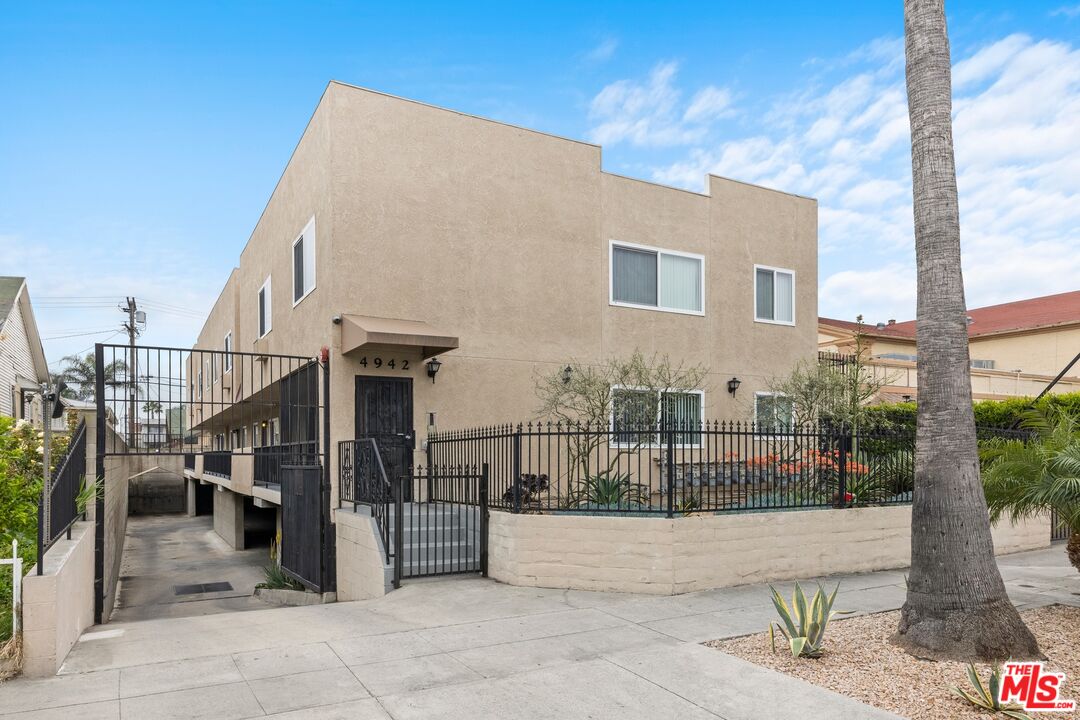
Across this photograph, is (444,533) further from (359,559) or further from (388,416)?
(388,416)

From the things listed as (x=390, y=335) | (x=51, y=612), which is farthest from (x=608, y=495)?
(x=51, y=612)

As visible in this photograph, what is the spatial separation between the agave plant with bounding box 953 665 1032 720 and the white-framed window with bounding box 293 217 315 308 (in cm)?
1073

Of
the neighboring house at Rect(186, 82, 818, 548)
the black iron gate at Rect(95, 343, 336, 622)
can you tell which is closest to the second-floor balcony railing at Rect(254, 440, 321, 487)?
the black iron gate at Rect(95, 343, 336, 622)

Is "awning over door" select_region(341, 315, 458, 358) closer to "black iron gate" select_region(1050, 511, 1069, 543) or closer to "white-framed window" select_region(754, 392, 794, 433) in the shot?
"white-framed window" select_region(754, 392, 794, 433)

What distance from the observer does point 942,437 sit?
19.6ft

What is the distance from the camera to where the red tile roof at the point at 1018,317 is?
96.4 ft

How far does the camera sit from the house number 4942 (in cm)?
1167

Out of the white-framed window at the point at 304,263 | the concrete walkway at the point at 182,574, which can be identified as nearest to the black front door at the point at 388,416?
the white-framed window at the point at 304,263

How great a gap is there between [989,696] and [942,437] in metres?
2.02

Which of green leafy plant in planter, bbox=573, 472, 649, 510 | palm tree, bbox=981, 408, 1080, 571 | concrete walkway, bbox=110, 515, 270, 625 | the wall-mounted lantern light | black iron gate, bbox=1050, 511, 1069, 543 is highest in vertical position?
the wall-mounted lantern light

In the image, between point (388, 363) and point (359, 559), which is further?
point (388, 363)

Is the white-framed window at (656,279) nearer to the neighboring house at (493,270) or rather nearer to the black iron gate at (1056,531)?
the neighboring house at (493,270)

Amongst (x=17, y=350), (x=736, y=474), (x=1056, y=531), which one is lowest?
(x=1056, y=531)

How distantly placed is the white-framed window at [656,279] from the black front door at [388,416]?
4.59m
